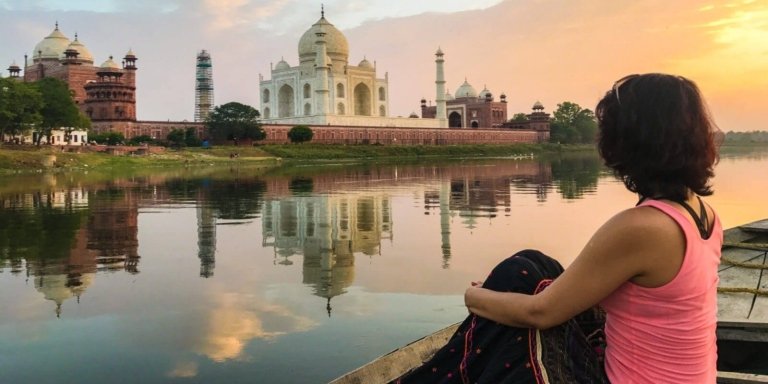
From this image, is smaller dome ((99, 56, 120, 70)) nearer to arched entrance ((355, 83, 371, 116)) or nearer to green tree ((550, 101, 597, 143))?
arched entrance ((355, 83, 371, 116))

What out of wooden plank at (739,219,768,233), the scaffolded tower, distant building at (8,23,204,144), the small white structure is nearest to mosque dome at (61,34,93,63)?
distant building at (8,23,204,144)

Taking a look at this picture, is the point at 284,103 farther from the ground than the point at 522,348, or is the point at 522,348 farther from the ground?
the point at 284,103

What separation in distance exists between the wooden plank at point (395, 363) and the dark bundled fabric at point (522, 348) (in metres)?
0.87

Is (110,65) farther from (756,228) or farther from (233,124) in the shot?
(756,228)

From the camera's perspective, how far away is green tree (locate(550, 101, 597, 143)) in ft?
262

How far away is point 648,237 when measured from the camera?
1.76 meters

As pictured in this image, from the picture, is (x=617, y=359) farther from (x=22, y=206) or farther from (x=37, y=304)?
(x=22, y=206)

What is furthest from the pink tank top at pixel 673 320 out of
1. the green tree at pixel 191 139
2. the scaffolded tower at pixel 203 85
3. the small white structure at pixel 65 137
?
the scaffolded tower at pixel 203 85

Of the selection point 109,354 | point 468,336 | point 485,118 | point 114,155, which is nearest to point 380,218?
point 109,354

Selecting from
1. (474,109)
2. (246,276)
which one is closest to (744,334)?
(246,276)

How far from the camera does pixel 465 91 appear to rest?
280 ft

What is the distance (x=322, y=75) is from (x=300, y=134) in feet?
24.2

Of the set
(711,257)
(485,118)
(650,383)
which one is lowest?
(650,383)

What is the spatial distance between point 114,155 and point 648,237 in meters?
42.5
